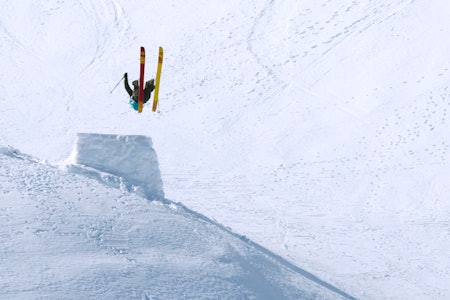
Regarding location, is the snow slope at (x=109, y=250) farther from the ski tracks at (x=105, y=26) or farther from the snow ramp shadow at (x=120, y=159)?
the ski tracks at (x=105, y=26)

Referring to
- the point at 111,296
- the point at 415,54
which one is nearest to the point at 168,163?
the point at 415,54

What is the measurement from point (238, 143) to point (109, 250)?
41.8ft

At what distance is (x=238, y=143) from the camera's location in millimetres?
21141

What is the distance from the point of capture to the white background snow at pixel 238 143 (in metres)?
8.93

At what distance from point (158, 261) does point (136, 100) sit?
6.44 metres

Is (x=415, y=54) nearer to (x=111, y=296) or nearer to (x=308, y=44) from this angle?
(x=308, y=44)

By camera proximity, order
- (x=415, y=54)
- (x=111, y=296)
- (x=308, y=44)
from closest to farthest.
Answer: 1. (x=111, y=296)
2. (x=415, y=54)
3. (x=308, y=44)

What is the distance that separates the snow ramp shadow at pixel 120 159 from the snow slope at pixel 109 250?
107cm

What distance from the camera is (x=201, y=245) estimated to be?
380 inches

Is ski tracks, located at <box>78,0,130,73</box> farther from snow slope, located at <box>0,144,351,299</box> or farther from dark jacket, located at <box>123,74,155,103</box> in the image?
snow slope, located at <box>0,144,351,299</box>

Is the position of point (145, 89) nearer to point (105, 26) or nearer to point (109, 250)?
point (109, 250)

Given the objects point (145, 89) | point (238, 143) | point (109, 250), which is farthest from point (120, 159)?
point (238, 143)

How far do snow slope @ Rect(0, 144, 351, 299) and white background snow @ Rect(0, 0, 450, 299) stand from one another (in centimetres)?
3

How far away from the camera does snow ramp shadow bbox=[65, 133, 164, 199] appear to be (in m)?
12.0
